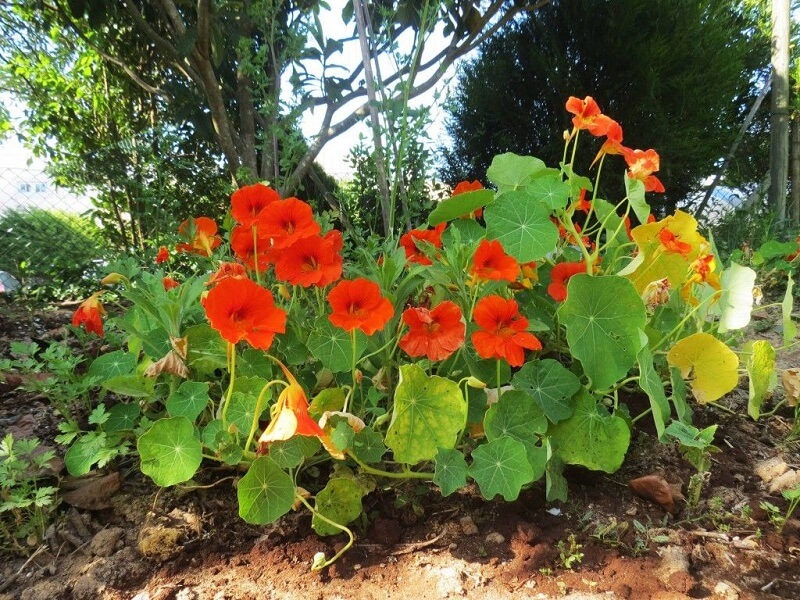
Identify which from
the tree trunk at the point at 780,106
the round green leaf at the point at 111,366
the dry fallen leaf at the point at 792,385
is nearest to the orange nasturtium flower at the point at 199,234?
the round green leaf at the point at 111,366

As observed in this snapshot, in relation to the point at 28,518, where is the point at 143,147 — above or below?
above

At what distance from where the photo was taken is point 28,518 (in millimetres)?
1148

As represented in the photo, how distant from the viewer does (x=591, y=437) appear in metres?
1.12

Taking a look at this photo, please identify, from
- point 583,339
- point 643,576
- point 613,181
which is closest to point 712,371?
point 583,339

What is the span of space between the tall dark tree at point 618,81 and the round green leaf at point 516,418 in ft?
11.9

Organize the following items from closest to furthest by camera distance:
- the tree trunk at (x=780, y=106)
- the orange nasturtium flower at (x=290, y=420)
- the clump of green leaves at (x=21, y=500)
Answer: the orange nasturtium flower at (x=290, y=420) < the clump of green leaves at (x=21, y=500) < the tree trunk at (x=780, y=106)

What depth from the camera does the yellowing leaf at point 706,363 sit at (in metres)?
1.16

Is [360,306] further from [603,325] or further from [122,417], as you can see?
[122,417]

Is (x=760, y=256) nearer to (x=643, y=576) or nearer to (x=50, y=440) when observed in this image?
(x=643, y=576)

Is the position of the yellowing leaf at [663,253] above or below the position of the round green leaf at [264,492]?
above

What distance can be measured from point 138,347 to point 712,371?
1257mm

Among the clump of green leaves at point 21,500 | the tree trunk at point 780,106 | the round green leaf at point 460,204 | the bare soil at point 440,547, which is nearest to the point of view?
the bare soil at point 440,547

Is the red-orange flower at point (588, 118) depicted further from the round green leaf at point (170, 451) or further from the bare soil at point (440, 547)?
the round green leaf at point (170, 451)

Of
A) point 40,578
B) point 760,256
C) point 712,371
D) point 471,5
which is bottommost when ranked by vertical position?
point 40,578
